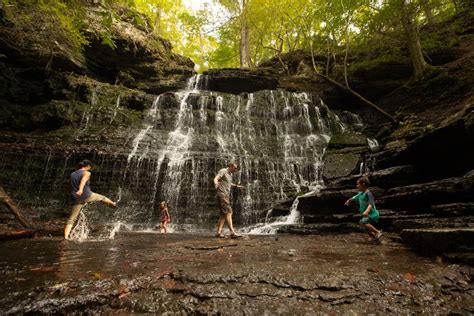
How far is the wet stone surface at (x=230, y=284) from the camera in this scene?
237cm

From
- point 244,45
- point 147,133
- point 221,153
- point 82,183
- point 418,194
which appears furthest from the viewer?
point 244,45

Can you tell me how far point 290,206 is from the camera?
10.7m

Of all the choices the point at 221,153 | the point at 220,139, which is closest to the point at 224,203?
the point at 221,153

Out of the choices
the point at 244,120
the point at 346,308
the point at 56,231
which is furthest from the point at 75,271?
the point at 244,120

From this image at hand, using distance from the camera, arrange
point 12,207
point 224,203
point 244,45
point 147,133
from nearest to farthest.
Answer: point 12,207 → point 224,203 → point 147,133 → point 244,45

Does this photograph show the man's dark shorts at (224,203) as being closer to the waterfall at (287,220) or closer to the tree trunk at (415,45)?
the waterfall at (287,220)

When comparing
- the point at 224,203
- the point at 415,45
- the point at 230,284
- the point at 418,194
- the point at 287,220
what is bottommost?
the point at 230,284

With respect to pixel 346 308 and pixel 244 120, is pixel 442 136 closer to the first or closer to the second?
pixel 346 308

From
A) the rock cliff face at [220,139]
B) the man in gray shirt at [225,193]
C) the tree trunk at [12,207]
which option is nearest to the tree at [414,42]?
the rock cliff face at [220,139]

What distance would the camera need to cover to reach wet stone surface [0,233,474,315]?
2.37 meters

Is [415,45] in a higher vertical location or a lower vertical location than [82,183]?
higher

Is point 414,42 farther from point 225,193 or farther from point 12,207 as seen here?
point 12,207

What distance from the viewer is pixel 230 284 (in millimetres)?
2889

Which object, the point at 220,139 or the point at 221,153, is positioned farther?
the point at 220,139
